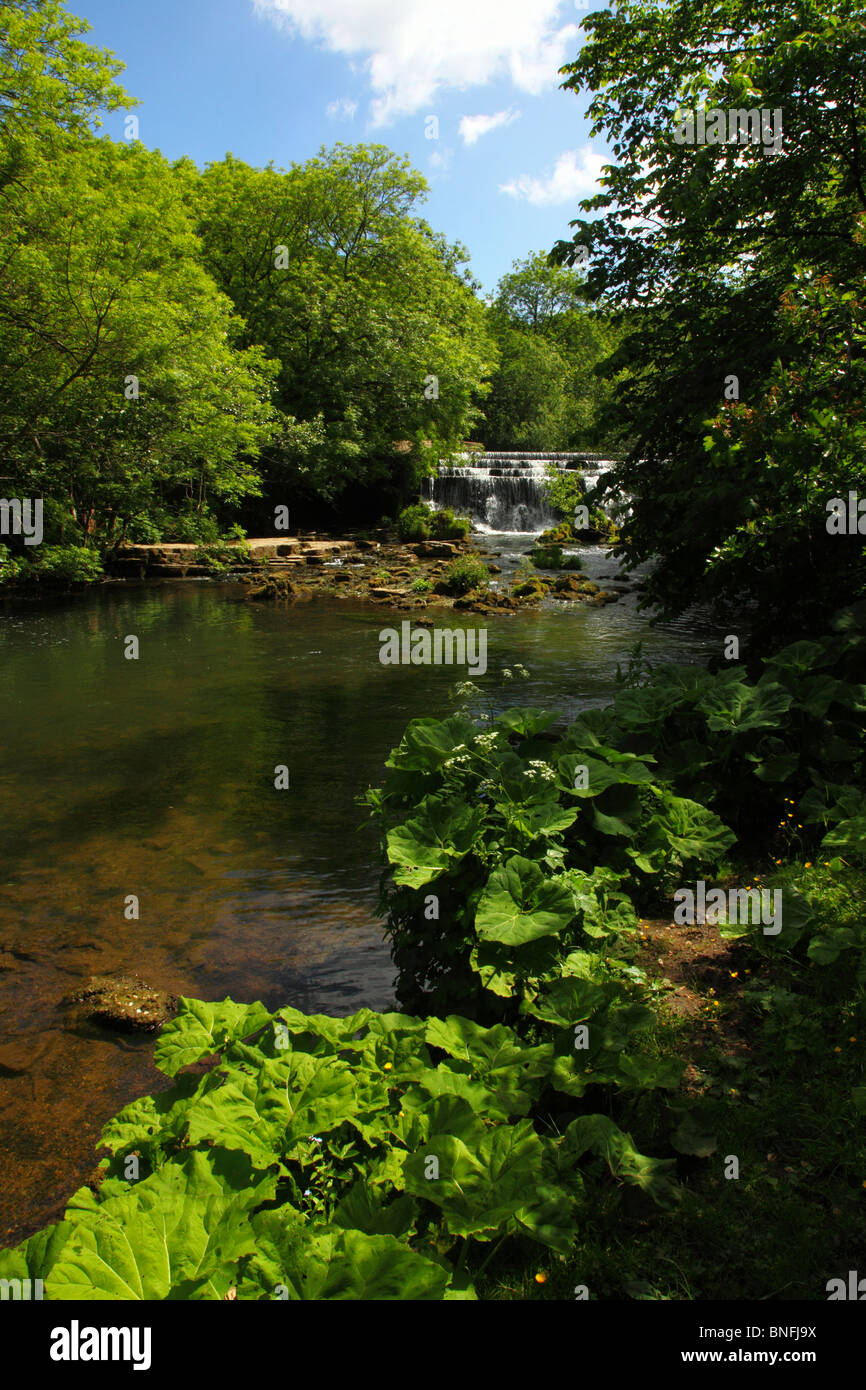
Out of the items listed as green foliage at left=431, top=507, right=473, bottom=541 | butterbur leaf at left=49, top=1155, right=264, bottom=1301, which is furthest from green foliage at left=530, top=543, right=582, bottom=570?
butterbur leaf at left=49, top=1155, right=264, bottom=1301

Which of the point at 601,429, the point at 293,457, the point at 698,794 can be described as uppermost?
the point at 293,457

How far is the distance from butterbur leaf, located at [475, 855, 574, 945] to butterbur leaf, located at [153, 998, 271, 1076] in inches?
36.3

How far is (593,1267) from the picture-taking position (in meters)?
2.23

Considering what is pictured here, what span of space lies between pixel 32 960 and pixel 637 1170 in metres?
3.97

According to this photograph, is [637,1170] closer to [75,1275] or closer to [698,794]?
[75,1275]

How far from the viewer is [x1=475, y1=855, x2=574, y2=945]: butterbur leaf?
3.11m

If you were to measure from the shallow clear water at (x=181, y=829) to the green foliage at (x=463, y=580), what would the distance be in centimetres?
513

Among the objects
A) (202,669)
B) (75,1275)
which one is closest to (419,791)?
(75,1275)

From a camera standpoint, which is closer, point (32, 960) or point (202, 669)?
point (32, 960)

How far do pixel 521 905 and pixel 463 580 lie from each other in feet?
57.8

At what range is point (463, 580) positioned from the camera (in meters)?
20.5

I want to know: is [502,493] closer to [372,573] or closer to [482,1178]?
[372,573]

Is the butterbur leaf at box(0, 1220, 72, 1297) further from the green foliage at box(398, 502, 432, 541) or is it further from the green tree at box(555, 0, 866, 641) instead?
the green foliage at box(398, 502, 432, 541)

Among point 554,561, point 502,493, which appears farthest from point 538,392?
point 554,561
